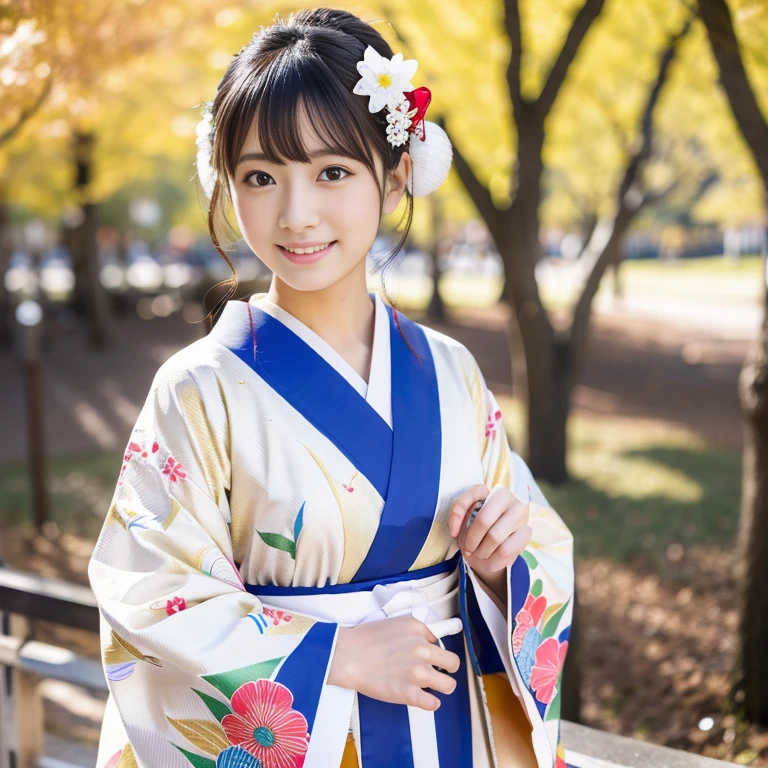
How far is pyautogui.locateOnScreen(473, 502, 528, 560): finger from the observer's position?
1536 mm

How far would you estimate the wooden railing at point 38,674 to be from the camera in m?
2.00

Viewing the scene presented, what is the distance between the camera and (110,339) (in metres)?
16.0

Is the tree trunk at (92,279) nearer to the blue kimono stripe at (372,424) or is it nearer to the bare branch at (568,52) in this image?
the bare branch at (568,52)

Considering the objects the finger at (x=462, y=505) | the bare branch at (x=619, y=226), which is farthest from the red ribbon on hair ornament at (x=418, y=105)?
the bare branch at (x=619, y=226)

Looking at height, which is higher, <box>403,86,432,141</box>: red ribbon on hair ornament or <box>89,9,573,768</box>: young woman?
<box>403,86,432,141</box>: red ribbon on hair ornament

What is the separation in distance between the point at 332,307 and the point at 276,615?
60 cm

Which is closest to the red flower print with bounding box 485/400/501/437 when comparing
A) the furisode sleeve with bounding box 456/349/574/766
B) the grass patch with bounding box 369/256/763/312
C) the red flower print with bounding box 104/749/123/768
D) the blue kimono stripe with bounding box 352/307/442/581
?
the furisode sleeve with bounding box 456/349/574/766

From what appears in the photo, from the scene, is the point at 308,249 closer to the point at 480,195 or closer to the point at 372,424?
the point at 372,424

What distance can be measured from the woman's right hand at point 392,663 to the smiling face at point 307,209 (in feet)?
1.99

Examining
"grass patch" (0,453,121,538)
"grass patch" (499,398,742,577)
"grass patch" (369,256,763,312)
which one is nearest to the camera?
"grass patch" (499,398,742,577)

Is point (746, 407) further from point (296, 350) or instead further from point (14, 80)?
point (14, 80)

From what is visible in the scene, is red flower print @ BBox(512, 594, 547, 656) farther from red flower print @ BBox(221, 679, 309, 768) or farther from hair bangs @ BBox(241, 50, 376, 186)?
hair bangs @ BBox(241, 50, 376, 186)

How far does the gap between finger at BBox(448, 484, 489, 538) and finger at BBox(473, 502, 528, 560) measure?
49 millimetres

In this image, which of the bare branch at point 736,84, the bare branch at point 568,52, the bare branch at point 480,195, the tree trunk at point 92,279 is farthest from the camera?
the tree trunk at point 92,279
